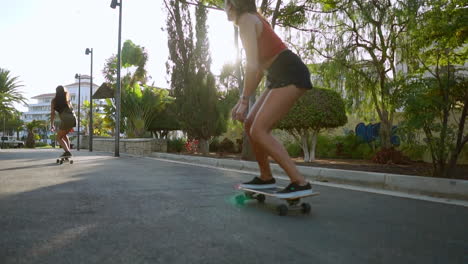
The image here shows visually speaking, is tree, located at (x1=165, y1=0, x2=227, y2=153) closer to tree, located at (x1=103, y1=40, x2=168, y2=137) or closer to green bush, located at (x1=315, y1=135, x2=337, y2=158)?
green bush, located at (x1=315, y1=135, x2=337, y2=158)

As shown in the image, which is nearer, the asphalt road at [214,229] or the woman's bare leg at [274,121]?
the asphalt road at [214,229]

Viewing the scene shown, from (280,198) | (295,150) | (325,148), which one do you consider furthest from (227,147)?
(280,198)

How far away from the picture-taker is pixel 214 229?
249cm

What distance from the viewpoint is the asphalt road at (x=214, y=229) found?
1.94 meters

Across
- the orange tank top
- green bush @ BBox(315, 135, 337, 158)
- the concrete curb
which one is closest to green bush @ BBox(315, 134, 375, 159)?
green bush @ BBox(315, 135, 337, 158)

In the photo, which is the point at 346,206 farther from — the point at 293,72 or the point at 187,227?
the point at 187,227

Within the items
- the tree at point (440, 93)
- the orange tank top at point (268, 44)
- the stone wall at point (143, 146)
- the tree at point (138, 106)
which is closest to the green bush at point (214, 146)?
the tree at point (138, 106)

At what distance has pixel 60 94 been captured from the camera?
8.84m

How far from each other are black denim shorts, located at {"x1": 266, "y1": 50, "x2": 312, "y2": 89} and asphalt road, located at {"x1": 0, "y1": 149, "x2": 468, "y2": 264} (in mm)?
1182

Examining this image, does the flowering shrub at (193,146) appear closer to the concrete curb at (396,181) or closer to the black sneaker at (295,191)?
the concrete curb at (396,181)

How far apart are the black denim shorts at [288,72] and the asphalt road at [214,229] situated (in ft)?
3.88

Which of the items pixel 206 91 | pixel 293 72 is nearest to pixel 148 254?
pixel 293 72

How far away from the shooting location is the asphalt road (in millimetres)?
1939

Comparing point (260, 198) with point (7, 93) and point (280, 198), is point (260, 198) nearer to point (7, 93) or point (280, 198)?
point (280, 198)
